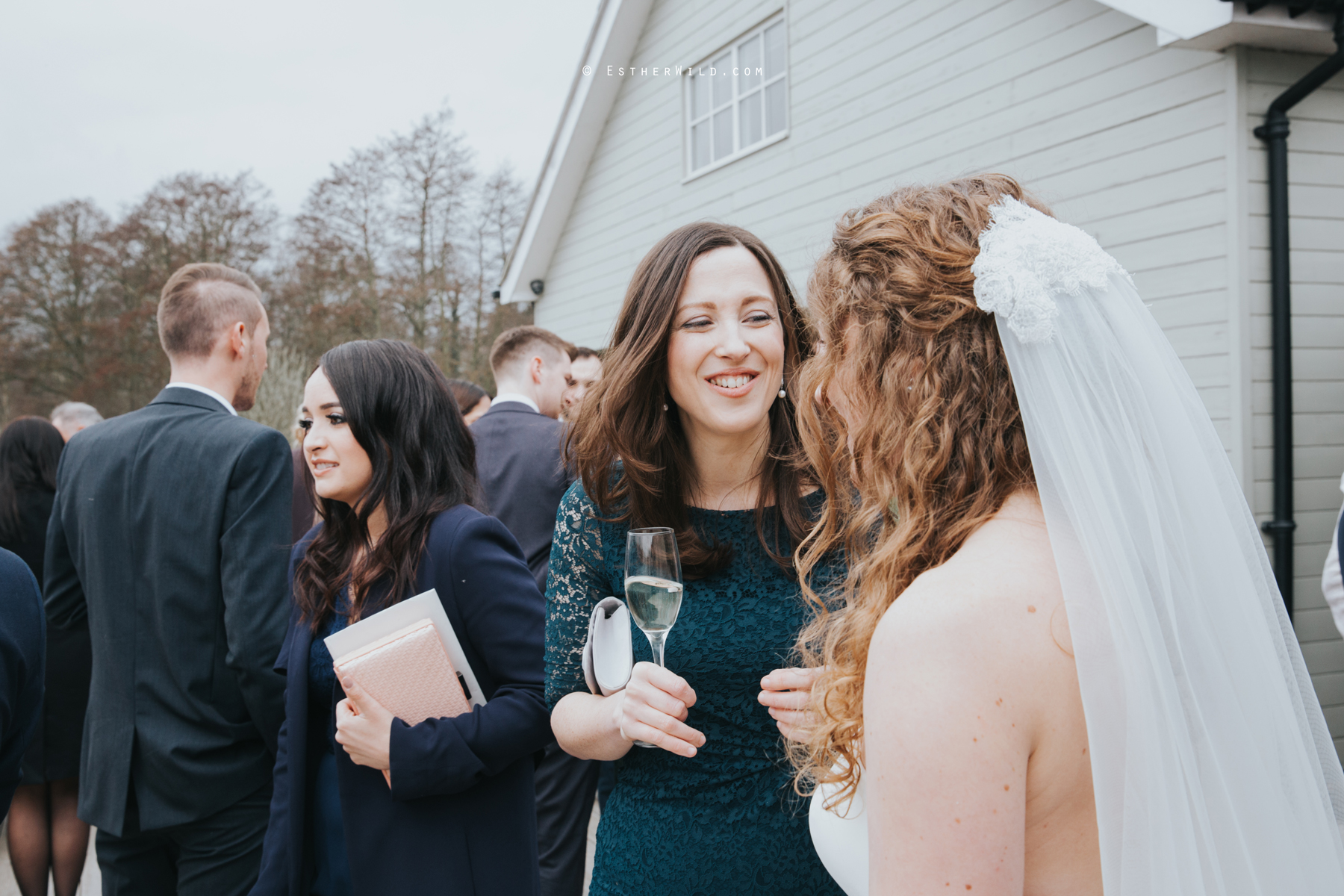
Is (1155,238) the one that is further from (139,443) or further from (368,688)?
(139,443)

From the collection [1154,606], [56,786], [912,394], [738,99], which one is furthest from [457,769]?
[738,99]

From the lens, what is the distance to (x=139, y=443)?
2992mm

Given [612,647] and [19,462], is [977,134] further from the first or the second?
[19,462]

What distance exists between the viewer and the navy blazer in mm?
2172

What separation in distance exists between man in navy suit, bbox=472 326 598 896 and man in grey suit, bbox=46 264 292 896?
95 cm

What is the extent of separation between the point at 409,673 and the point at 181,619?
1249 millimetres

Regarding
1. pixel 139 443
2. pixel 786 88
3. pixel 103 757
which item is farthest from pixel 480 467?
pixel 786 88

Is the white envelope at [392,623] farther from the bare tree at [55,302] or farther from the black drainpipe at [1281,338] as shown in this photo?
the bare tree at [55,302]

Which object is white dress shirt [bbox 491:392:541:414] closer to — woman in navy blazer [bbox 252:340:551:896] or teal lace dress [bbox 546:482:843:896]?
woman in navy blazer [bbox 252:340:551:896]

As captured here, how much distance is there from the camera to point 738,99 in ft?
27.2

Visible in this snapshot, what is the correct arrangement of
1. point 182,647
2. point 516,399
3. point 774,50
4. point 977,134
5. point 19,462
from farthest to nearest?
point 774,50 → point 977,134 → point 516,399 → point 19,462 → point 182,647

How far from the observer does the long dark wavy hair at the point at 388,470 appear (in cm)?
242

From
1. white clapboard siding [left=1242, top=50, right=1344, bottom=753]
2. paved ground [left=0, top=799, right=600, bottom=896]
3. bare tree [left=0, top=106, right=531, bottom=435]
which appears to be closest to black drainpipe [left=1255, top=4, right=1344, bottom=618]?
white clapboard siding [left=1242, top=50, right=1344, bottom=753]

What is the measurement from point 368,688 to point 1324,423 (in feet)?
15.5
